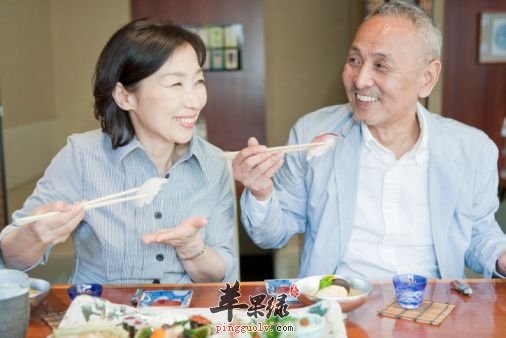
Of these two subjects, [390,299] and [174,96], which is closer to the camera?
[390,299]

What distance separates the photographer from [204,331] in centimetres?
111

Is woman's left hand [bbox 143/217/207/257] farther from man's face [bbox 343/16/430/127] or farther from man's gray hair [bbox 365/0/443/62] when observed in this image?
man's gray hair [bbox 365/0/443/62]

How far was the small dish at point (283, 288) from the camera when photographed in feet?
4.74

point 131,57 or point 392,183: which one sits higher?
point 131,57

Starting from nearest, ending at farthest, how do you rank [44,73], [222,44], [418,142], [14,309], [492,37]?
[14,309] < [418,142] < [492,37] < [44,73] < [222,44]

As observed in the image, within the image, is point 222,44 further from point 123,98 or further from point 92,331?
point 92,331

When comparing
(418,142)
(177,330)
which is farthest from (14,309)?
(418,142)

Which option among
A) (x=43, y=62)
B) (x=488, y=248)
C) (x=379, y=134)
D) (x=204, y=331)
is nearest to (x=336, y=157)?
(x=379, y=134)

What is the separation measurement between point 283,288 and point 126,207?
553 mm

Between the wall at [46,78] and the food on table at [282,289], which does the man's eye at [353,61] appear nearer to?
the food on table at [282,289]

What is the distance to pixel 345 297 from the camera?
131 cm

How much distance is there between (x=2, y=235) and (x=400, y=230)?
3.98 feet

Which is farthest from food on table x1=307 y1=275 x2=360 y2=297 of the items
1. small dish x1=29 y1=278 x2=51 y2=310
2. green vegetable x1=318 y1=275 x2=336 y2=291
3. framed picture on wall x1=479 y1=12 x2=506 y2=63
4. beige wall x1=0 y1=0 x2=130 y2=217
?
framed picture on wall x1=479 y1=12 x2=506 y2=63

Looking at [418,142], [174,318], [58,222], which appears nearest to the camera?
[174,318]
